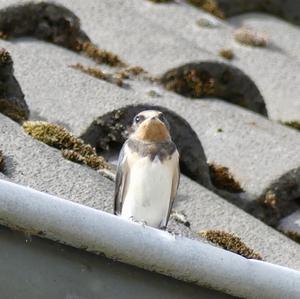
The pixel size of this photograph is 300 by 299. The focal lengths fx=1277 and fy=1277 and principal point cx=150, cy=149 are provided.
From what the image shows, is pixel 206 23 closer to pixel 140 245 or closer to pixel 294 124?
pixel 294 124

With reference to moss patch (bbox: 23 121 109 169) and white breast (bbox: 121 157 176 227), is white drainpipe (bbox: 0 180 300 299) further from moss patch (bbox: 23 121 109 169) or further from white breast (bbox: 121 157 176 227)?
moss patch (bbox: 23 121 109 169)

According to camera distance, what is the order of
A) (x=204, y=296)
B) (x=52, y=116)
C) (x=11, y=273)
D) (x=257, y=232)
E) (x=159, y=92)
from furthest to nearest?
(x=159, y=92) < (x=52, y=116) < (x=257, y=232) < (x=204, y=296) < (x=11, y=273)

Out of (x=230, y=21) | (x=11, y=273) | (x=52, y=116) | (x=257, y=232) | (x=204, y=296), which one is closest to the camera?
(x=11, y=273)

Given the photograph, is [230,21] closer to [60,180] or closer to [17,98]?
[17,98]

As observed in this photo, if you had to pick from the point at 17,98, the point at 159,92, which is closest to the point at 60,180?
the point at 17,98

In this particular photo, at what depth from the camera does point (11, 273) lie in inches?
224

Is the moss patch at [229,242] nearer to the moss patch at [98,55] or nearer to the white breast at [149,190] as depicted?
the white breast at [149,190]

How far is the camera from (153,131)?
7320mm

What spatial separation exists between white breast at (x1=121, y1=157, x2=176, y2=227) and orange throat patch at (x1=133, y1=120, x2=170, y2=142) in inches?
5.2

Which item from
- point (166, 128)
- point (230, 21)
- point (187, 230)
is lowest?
point (230, 21)

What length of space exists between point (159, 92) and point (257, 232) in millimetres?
2302

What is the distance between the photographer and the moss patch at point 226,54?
12220 mm

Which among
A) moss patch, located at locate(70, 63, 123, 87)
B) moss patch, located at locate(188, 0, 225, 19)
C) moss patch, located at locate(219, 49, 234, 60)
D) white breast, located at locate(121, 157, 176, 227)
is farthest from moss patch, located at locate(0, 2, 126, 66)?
white breast, located at locate(121, 157, 176, 227)

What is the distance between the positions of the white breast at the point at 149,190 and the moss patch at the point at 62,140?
734mm
